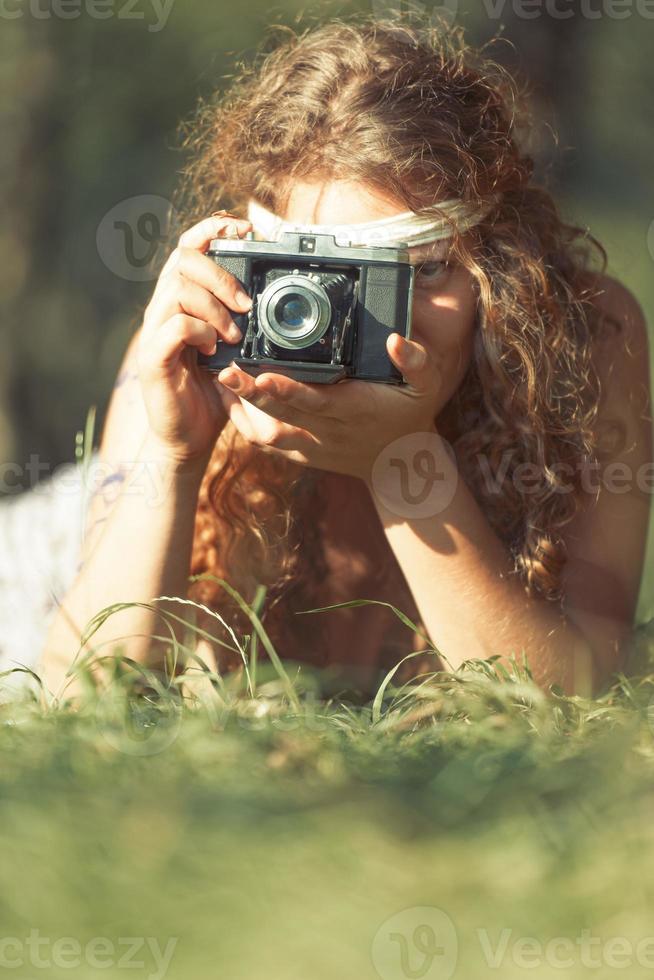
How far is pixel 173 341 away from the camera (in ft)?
5.10

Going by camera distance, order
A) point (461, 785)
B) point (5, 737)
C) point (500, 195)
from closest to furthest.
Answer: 1. point (461, 785)
2. point (5, 737)
3. point (500, 195)

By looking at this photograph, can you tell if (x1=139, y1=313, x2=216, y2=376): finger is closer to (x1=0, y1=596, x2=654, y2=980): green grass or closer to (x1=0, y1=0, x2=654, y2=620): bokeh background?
(x1=0, y1=596, x2=654, y2=980): green grass

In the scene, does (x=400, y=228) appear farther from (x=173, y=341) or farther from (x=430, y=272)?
(x=173, y=341)

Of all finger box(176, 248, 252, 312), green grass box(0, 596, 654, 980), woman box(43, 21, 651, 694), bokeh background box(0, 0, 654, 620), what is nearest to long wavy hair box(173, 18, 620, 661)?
woman box(43, 21, 651, 694)

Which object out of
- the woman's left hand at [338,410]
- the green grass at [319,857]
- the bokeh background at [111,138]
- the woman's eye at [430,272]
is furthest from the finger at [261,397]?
the bokeh background at [111,138]

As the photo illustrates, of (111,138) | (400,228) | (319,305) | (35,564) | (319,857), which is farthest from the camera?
(111,138)

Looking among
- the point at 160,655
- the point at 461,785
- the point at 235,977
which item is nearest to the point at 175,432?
the point at 160,655

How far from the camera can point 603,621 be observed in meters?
1.83

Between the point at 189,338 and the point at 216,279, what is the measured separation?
0.31ft

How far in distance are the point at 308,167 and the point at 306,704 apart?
34.0 inches

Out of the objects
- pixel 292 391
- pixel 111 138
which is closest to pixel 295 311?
pixel 292 391

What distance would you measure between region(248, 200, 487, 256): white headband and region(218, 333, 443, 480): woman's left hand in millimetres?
164

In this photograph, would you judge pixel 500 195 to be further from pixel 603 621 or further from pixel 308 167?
pixel 603 621

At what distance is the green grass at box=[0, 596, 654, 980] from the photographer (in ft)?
2.39
